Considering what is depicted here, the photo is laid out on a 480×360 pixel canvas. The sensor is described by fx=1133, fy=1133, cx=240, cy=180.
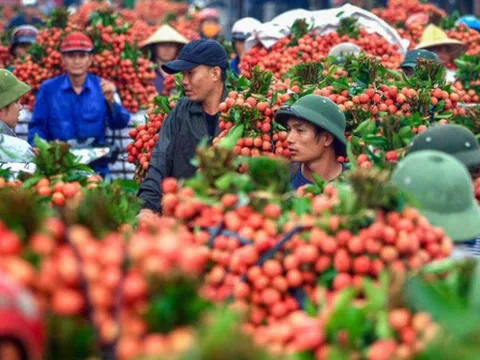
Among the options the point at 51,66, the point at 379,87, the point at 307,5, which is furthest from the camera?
the point at 307,5

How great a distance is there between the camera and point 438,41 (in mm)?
11734

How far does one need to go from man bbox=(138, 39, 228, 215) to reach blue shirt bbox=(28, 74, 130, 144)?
8.52 ft

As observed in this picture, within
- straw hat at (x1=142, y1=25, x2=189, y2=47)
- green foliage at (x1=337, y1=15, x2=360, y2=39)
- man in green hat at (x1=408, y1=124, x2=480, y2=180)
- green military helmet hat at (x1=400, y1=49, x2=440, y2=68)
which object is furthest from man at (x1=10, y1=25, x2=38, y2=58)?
man in green hat at (x1=408, y1=124, x2=480, y2=180)

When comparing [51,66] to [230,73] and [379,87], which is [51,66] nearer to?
[230,73]

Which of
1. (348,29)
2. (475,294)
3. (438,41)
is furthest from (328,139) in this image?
(438,41)

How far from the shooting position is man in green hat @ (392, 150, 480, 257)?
4133mm

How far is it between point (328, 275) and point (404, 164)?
754mm

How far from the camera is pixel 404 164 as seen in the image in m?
4.22

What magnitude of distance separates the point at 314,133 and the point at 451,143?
1226 millimetres

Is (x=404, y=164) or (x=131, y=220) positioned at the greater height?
(x=404, y=164)

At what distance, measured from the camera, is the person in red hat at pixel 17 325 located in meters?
2.67

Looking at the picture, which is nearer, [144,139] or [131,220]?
[131,220]

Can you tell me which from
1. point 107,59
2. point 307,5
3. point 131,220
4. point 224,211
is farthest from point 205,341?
point 307,5

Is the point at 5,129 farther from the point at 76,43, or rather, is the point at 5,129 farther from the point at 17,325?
the point at 17,325
